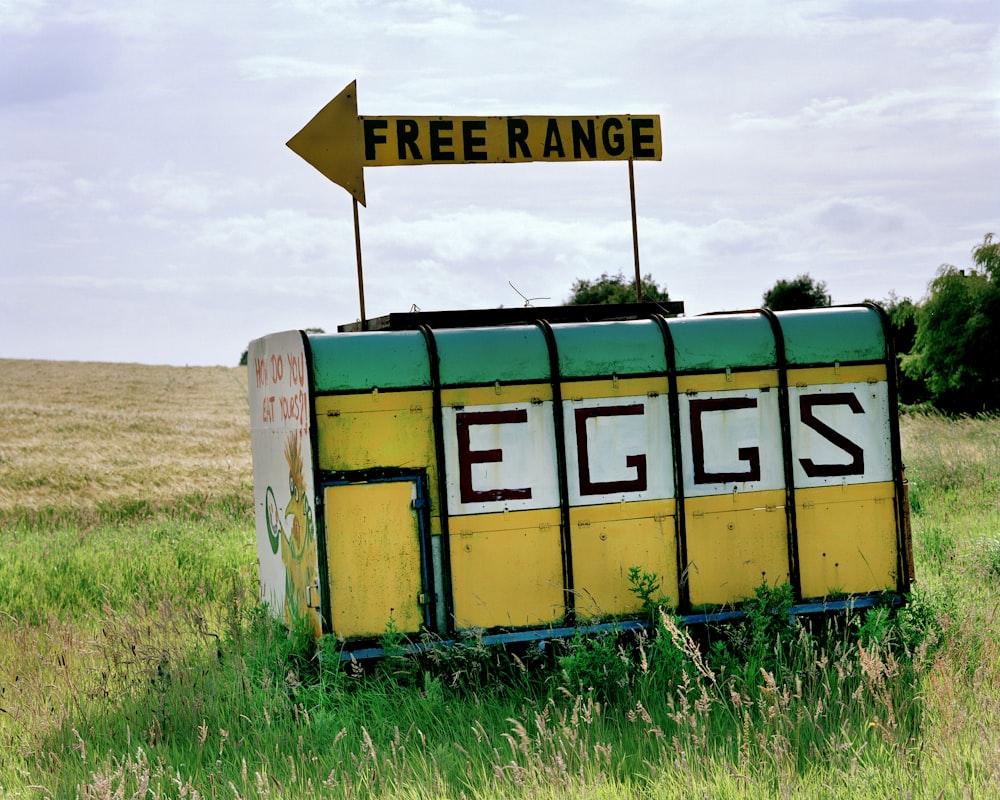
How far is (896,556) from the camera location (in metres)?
7.69

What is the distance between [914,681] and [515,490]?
273 cm

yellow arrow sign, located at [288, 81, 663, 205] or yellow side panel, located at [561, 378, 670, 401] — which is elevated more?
yellow arrow sign, located at [288, 81, 663, 205]

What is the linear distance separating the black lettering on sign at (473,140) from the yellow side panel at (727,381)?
2.82 meters

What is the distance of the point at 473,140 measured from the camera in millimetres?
8758

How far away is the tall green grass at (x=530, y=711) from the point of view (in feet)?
15.5

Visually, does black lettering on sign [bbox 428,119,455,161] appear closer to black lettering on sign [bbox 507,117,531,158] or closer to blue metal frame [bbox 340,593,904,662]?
black lettering on sign [bbox 507,117,531,158]

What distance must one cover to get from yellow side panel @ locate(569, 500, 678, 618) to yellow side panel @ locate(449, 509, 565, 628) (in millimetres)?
158

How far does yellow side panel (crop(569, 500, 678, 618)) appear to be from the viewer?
7102 millimetres

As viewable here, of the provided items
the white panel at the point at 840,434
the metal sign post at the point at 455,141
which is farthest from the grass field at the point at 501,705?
the metal sign post at the point at 455,141

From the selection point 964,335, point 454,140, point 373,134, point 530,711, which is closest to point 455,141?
point 454,140

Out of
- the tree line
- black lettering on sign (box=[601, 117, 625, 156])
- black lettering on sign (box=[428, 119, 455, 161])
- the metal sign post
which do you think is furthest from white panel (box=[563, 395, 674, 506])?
the tree line

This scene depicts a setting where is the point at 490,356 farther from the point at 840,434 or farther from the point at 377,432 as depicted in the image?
the point at 840,434

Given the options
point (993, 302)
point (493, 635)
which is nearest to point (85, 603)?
point (493, 635)

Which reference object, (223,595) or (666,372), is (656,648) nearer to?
(666,372)
